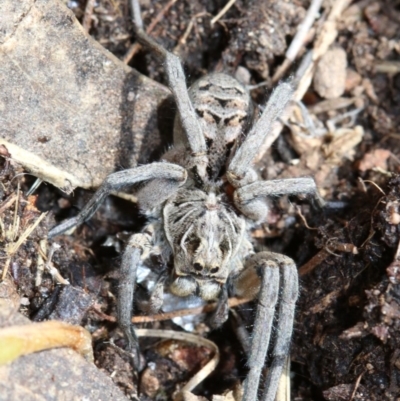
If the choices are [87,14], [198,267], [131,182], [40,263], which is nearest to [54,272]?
[40,263]

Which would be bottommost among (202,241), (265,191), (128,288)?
(128,288)

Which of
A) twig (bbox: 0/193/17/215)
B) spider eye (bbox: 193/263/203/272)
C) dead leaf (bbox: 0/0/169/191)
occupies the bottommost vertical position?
twig (bbox: 0/193/17/215)

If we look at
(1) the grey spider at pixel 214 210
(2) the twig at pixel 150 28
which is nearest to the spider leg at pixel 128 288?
(1) the grey spider at pixel 214 210

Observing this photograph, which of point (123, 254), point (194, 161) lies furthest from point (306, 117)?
point (123, 254)

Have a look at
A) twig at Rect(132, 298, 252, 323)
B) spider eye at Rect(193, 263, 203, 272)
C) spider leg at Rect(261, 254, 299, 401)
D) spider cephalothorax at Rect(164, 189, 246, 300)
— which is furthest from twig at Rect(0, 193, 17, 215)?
spider leg at Rect(261, 254, 299, 401)

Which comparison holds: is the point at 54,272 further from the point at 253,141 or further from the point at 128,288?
the point at 253,141

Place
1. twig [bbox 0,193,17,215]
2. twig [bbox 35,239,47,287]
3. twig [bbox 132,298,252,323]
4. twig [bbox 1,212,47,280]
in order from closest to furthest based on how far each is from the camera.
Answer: twig [bbox 1,212,47,280] → twig [bbox 0,193,17,215] → twig [bbox 35,239,47,287] → twig [bbox 132,298,252,323]

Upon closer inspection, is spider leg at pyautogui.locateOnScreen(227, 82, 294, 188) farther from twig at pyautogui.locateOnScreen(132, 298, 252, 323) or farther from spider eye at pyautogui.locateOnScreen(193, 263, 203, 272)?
twig at pyautogui.locateOnScreen(132, 298, 252, 323)

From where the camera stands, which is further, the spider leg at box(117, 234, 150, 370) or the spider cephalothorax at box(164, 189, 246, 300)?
the spider cephalothorax at box(164, 189, 246, 300)
